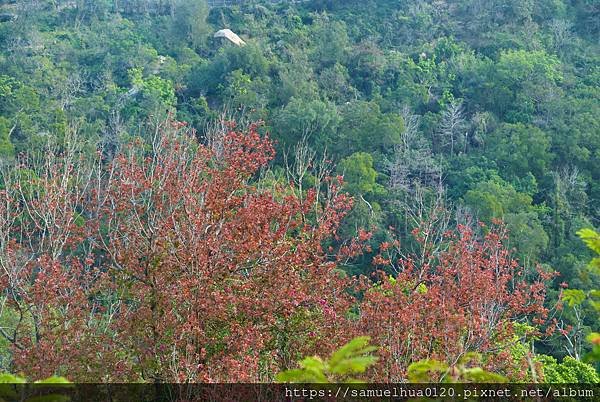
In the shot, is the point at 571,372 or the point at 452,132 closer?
the point at 571,372

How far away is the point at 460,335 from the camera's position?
677 cm

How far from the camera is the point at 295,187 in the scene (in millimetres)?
14836

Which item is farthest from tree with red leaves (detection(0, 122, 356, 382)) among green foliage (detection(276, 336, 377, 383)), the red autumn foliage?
green foliage (detection(276, 336, 377, 383))

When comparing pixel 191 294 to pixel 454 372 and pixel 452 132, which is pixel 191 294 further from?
pixel 452 132

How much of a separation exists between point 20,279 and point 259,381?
8.84ft

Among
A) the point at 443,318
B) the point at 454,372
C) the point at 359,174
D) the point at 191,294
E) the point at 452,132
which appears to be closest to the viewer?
the point at 454,372

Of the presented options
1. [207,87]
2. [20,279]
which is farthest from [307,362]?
[207,87]

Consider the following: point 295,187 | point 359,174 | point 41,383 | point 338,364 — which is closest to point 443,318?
point 338,364

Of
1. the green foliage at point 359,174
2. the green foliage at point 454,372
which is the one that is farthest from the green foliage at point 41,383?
the green foliage at point 359,174

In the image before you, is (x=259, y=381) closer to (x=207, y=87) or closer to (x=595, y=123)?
(x=595, y=123)

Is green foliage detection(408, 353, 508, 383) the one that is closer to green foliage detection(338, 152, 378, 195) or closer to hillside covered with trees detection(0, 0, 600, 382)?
hillside covered with trees detection(0, 0, 600, 382)

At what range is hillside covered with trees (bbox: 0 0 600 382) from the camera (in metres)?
6.59

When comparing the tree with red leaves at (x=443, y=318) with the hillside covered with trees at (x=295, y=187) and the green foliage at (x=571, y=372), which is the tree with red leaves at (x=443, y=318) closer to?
the hillside covered with trees at (x=295, y=187)

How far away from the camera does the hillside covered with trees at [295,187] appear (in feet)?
21.6
